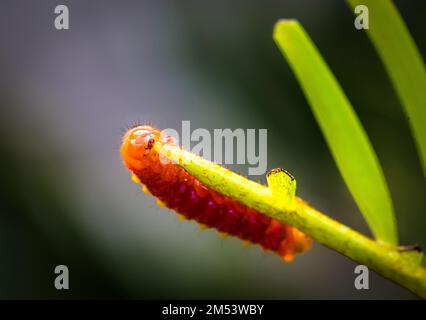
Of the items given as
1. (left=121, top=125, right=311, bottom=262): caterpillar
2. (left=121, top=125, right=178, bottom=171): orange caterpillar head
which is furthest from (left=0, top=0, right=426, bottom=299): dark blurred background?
(left=121, top=125, right=178, bottom=171): orange caterpillar head

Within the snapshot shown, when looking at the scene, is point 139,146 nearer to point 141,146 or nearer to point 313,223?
point 141,146

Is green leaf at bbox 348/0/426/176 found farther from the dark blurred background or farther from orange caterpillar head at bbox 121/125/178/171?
the dark blurred background

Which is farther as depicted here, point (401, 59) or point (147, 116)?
point (147, 116)

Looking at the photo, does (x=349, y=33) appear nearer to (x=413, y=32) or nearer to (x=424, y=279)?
(x=413, y=32)

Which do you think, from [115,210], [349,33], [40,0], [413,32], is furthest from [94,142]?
[413,32]

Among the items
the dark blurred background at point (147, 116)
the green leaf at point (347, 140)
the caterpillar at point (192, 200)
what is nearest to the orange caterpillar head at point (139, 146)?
the caterpillar at point (192, 200)

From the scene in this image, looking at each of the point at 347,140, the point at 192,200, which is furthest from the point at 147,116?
the point at 347,140
